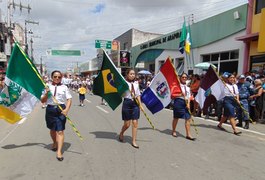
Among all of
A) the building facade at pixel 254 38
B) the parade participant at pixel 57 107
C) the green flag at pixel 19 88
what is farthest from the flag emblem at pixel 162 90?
the building facade at pixel 254 38

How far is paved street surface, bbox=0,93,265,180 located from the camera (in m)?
4.64

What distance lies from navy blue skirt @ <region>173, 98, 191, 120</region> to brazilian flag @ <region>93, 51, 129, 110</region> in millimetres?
1548

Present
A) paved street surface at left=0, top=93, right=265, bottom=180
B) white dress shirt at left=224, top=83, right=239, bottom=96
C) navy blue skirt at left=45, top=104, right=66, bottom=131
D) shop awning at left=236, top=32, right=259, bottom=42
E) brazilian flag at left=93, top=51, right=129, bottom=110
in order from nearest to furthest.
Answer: paved street surface at left=0, top=93, right=265, bottom=180 → navy blue skirt at left=45, top=104, right=66, bottom=131 → brazilian flag at left=93, top=51, right=129, bottom=110 → white dress shirt at left=224, top=83, right=239, bottom=96 → shop awning at left=236, top=32, right=259, bottom=42

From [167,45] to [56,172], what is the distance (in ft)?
75.4

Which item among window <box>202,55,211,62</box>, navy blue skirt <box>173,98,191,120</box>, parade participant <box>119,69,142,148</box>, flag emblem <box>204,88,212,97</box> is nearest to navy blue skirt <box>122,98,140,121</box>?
parade participant <box>119,69,142,148</box>

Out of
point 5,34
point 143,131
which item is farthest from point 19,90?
point 5,34

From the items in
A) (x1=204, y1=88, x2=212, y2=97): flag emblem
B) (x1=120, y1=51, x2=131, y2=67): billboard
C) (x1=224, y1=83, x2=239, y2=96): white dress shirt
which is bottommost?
(x1=204, y1=88, x2=212, y2=97): flag emblem

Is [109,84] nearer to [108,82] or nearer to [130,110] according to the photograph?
[108,82]

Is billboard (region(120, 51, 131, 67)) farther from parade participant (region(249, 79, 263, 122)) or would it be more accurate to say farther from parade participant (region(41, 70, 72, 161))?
parade participant (region(41, 70, 72, 161))

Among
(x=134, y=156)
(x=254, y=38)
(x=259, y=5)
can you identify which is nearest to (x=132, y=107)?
(x=134, y=156)

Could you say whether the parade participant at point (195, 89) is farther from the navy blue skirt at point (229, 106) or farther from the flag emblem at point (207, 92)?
the navy blue skirt at point (229, 106)

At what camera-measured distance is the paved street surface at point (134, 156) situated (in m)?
4.64

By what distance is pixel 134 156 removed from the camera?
5.59 meters

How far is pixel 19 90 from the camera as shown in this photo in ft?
19.7
